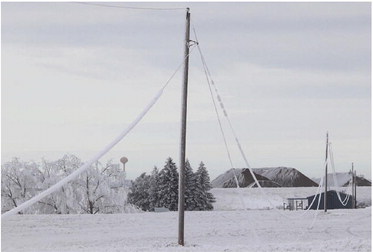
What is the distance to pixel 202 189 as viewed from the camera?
69625mm

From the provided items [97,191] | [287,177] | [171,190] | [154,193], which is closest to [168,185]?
[171,190]

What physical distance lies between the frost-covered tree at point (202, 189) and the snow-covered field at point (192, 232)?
103ft

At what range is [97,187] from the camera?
50844 mm

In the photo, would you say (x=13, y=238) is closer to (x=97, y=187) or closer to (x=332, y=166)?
(x=332, y=166)

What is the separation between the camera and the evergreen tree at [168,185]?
64.1 metres

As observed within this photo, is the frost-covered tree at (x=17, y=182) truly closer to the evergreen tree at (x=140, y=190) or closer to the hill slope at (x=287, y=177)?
the evergreen tree at (x=140, y=190)

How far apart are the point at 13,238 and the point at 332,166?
19.7 m

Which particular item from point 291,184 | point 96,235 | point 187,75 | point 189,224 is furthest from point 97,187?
point 291,184

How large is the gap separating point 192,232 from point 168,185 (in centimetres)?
3897

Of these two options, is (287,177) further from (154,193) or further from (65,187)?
(65,187)

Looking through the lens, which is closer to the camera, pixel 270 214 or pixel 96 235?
pixel 96 235

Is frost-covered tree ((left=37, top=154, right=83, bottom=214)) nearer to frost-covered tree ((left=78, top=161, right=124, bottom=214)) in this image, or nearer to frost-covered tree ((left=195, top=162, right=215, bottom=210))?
frost-covered tree ((left=78, top=161, right=124, bottom=214))

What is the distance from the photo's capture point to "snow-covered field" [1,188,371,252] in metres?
19.1

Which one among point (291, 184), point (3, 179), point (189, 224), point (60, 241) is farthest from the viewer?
point (291, 184)
